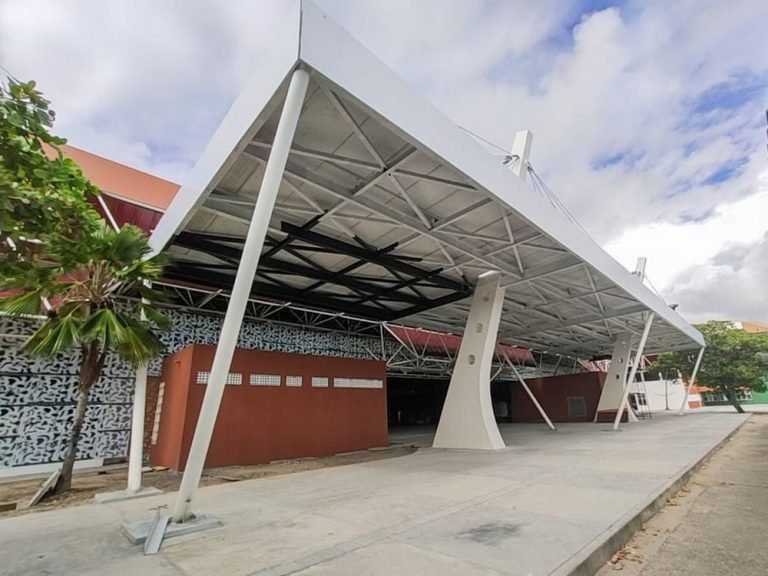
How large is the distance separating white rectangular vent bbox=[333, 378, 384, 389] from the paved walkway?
8371mm

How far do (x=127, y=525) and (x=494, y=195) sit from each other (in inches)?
254

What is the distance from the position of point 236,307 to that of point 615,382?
22171mm

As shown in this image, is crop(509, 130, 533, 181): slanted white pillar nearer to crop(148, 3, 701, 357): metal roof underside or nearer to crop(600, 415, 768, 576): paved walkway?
crop(148, 3, 701, 357): metal roof underside

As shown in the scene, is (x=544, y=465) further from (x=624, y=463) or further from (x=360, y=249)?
(x=360, y=249)

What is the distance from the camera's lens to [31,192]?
9.34 ft

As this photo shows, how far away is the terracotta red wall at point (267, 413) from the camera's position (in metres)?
9.41

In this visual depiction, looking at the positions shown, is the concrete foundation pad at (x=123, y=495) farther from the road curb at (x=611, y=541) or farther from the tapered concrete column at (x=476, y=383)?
the tapered concrete column at (x=476, y=383)

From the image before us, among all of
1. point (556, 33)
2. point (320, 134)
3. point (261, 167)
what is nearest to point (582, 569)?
point (320, 134)

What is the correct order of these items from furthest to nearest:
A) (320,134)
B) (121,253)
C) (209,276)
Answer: (209,276) < (121,253) < (320,134)

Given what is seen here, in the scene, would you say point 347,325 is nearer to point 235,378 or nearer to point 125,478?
point 235,378

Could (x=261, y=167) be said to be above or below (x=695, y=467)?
above

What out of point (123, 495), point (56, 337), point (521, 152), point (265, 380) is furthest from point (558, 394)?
point (56, 337)

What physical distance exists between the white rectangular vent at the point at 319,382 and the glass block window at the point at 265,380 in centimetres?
111

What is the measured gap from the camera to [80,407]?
688 cm
